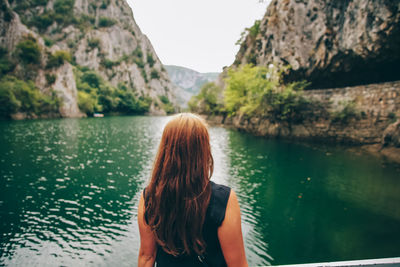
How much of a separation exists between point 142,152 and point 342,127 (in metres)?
18.0

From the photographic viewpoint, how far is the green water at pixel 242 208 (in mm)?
5191

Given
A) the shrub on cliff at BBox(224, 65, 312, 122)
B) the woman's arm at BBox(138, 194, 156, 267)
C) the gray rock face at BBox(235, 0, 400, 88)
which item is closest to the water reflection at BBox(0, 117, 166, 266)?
the woman's arm at BBox(138, 194, 156, 267)

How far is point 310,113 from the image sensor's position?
21484mm

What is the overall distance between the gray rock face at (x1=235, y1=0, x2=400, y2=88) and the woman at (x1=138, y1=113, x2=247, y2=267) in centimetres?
1791

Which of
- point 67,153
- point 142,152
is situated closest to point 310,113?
point 142,152

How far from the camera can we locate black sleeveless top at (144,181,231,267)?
1.33 m

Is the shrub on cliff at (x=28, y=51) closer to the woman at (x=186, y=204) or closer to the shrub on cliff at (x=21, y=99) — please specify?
the shrub on cliff at (x=21, y=99)

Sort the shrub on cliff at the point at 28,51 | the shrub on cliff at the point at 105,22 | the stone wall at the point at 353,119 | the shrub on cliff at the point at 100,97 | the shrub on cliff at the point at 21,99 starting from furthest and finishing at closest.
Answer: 1. the shrub on cliff at the point at 105,22
2. the shrub on cliff at the point at 100,97
3. the shrub on cliff at the point at 28,51
4. the shrub on cliff at the point at 21,99
5. the stone wall at the point at 353,119

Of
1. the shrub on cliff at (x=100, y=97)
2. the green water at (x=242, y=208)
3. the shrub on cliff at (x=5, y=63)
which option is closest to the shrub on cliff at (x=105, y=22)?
the shrub on cliff at (x=100, y=97)

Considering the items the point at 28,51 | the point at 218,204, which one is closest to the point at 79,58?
the point at 28,51

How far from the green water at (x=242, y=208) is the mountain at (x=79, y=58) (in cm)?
3572

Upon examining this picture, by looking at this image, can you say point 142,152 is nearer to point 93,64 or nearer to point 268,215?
point 268,215

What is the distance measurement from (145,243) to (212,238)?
1.64 feet

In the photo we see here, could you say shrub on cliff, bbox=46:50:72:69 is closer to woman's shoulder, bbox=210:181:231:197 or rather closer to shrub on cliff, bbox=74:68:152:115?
shrub on cliff, bbox=74:68:152:115
